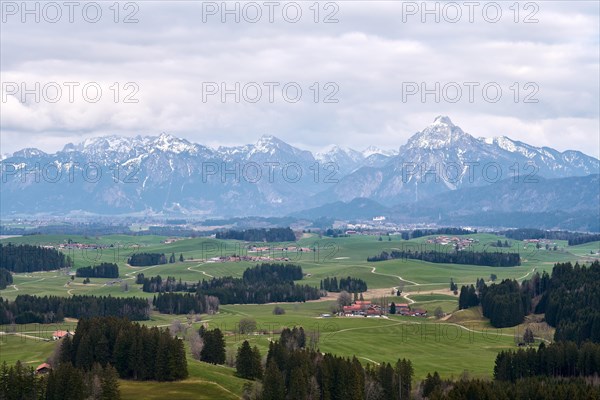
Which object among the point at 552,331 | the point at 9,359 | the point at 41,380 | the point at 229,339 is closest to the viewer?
the point at 41,380

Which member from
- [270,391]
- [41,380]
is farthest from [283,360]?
[41,380]

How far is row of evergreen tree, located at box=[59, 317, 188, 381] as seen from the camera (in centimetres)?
13088

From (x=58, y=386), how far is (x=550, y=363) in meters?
69.4

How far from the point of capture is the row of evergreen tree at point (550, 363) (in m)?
139

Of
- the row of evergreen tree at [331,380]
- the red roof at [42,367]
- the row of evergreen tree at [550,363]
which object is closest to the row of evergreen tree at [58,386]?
the red roof at [42,367]

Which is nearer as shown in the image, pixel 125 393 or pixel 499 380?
pixel 125 393

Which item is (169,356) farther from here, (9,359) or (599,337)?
(599,337)

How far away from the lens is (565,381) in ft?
426

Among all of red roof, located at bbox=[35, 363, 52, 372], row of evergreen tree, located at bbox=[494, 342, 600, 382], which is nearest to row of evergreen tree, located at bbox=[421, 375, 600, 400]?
row of evergreen tree, located at bbox=[494, 342, 600, 382]

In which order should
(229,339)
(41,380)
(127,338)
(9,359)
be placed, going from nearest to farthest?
(41,380)
(127,338)
(9,359)
(229,339)

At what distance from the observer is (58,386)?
116750 millimetres

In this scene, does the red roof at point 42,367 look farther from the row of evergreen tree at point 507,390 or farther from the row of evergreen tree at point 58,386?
the row of evergreen tree at point 507,390

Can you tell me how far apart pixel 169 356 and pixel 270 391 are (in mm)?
16283

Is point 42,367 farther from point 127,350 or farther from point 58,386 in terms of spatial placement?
point 58,386
